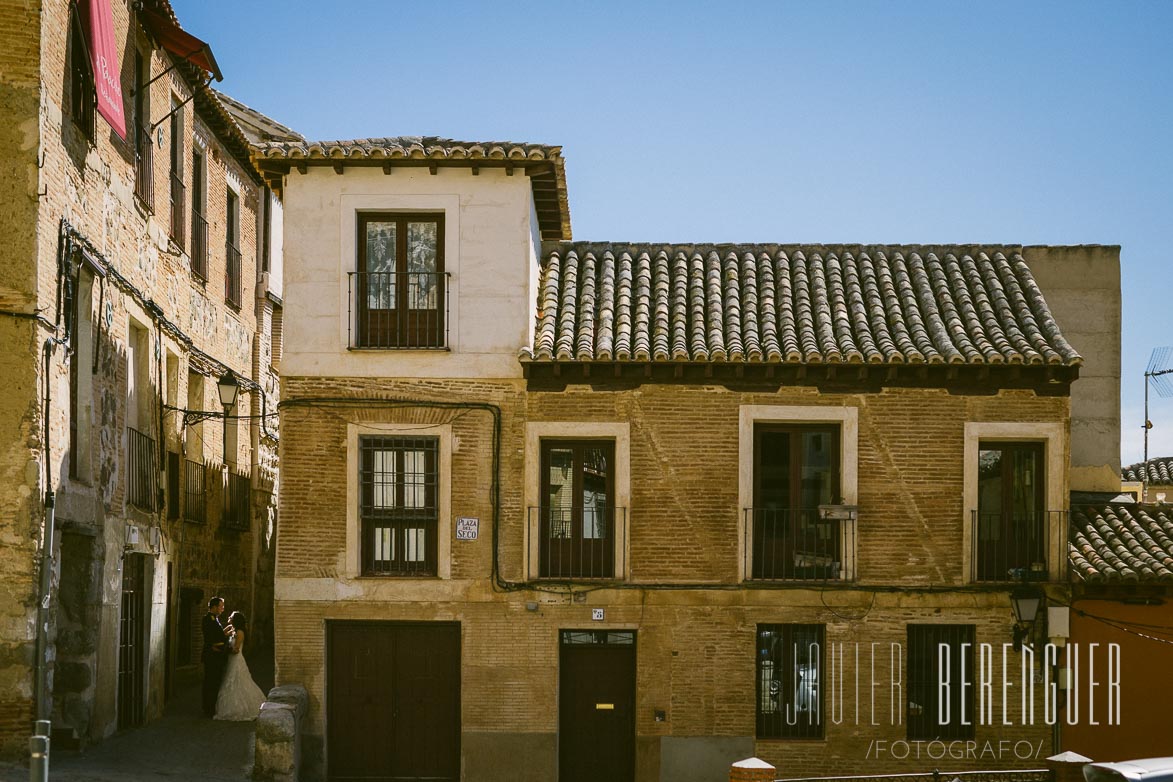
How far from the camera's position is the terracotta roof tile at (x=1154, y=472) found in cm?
4654

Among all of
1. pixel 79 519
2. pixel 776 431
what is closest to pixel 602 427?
pixel 776 431

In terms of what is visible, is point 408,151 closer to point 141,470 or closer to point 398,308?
point 398,308

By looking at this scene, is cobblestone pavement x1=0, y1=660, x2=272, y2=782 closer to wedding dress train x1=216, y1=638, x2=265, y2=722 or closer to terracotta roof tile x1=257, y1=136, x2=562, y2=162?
wedding dress train x1=216, y1=638, x2=265, y2=722

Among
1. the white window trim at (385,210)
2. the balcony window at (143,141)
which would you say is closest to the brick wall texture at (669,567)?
the white window trim at (385,210)

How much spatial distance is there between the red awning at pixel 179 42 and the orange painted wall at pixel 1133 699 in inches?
546

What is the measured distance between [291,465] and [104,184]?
13.5ft

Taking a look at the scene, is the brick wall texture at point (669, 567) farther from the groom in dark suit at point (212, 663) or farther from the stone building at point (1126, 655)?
the groom in dark suit at point (212, 663)

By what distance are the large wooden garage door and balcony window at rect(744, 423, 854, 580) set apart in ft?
13.5

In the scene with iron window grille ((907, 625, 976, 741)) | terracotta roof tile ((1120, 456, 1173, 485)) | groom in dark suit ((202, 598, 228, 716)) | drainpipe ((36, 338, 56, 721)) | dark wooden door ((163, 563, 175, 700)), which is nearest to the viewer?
drainpipe ((36, 338, 56, 721))

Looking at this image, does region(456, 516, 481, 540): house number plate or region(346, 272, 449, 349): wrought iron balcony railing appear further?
region(346, 272, 449, 349): wrought iron balcony railing

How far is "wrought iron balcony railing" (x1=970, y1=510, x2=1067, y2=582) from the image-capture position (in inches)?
749

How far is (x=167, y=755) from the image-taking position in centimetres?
1792

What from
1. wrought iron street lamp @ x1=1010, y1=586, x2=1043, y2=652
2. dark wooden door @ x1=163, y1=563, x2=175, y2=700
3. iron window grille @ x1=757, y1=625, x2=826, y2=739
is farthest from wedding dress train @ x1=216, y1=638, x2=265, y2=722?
wrought iron street lamp @ x1=1010, y1=586, x2=1043, y2=652

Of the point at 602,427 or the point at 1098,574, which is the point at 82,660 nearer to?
the point at 602,427
